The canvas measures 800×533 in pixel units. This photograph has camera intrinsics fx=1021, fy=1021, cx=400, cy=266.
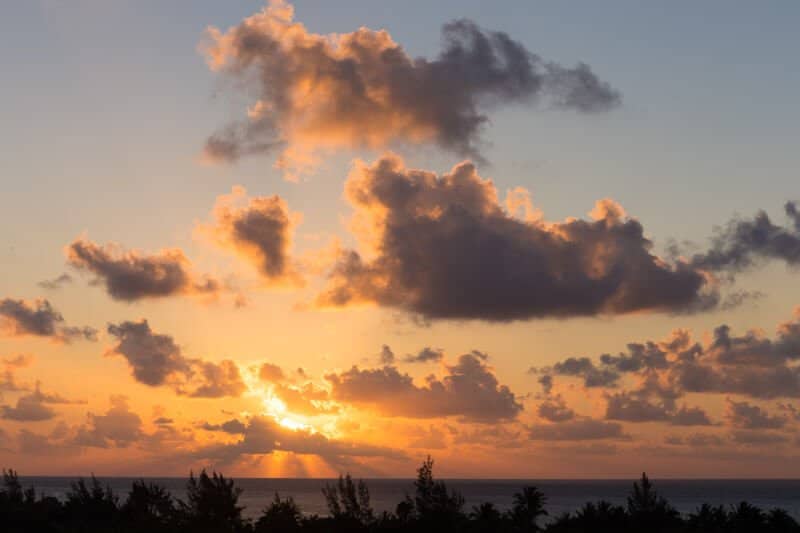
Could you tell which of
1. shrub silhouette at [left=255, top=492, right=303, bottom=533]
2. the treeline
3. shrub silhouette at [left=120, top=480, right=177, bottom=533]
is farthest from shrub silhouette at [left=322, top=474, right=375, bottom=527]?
shrub silhouette at [left=120, top=480, right=177, bottom=533]

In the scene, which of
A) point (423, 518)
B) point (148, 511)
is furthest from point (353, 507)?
point (148, 511)

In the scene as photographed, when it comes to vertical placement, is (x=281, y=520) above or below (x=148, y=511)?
below

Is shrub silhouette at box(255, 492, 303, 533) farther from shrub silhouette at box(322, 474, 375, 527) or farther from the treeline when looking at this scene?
shrub silhouette at box(322, 474, 375, 527)

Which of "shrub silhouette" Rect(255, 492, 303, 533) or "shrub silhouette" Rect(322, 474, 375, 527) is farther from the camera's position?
"shrub silhouette" Rect(322, 474, 375, 527)

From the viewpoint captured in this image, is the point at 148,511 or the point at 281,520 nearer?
the point at 281,520

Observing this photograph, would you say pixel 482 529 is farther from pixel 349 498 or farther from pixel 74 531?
pixel 74 531

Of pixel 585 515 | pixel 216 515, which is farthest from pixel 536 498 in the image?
pixel 216 515

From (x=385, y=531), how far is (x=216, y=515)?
54.2 ft

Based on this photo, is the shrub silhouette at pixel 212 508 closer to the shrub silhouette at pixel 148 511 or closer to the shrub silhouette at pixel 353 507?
the shrub silhouette at pixel 148 511

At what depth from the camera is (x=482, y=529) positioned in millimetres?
84750

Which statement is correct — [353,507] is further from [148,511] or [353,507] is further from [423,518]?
[148,511]

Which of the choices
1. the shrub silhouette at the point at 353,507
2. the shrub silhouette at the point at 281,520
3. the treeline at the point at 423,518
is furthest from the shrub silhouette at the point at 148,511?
the shrub silhouette at the point at 353,507

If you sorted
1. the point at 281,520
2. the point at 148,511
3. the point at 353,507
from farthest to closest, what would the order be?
the point at 148,511 < the point at 353,507 < the point at 281,520

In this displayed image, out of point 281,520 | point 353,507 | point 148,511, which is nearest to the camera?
point 281,520
